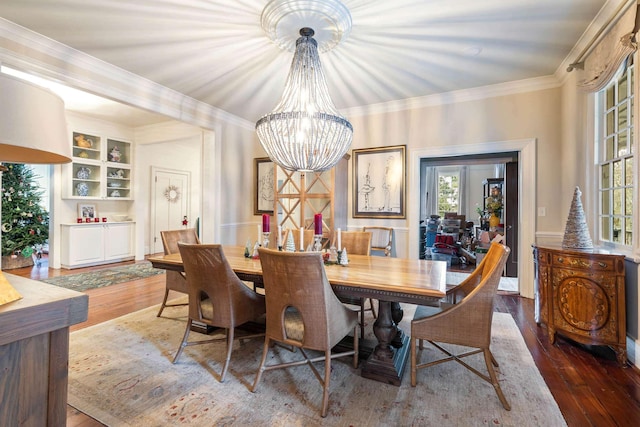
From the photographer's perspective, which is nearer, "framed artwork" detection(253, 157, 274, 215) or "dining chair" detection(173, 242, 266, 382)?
"dining chair" detection(173, 242, 266, 382)

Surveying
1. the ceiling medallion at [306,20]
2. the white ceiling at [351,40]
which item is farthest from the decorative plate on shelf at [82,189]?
the ceiling medallion at [306,20]

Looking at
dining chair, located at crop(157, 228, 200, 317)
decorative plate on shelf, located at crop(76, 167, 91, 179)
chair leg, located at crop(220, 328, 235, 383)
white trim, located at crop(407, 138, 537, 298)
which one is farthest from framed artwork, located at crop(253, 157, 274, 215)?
chair leg, located at crop(220, 328, 235, 383)

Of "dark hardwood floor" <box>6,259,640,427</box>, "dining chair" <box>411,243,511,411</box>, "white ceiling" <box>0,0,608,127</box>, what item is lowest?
"dark hardwood floor" <box>6,259,640,427</box>

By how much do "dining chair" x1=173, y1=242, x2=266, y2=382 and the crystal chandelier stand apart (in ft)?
3.47

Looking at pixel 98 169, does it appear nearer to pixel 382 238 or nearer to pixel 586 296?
pixel 382 238

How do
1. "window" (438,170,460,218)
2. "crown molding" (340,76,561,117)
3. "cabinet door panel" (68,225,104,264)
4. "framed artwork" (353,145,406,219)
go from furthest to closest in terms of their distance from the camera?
1. "window" (438,170,460,218)
2. "cabinet door panel" (68,225,104,264)
3. "framed artwork" (353,145,406,219)
4. "crown molding" (340,76,561,117)

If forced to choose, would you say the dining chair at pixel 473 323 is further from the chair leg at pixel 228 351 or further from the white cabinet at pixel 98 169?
the white cabinet at pixel 98 169

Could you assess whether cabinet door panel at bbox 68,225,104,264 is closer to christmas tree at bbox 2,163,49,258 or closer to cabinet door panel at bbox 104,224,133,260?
cabinet door panel at bbox 104,224,133,260

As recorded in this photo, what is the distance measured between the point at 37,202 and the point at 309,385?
6597 mm

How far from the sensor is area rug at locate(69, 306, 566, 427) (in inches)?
63.6

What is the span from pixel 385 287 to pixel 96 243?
233 inches

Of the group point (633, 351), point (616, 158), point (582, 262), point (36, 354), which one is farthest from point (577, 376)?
point (36, 354)

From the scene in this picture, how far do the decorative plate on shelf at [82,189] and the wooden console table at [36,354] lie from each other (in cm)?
594

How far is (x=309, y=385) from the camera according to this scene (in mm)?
1919
